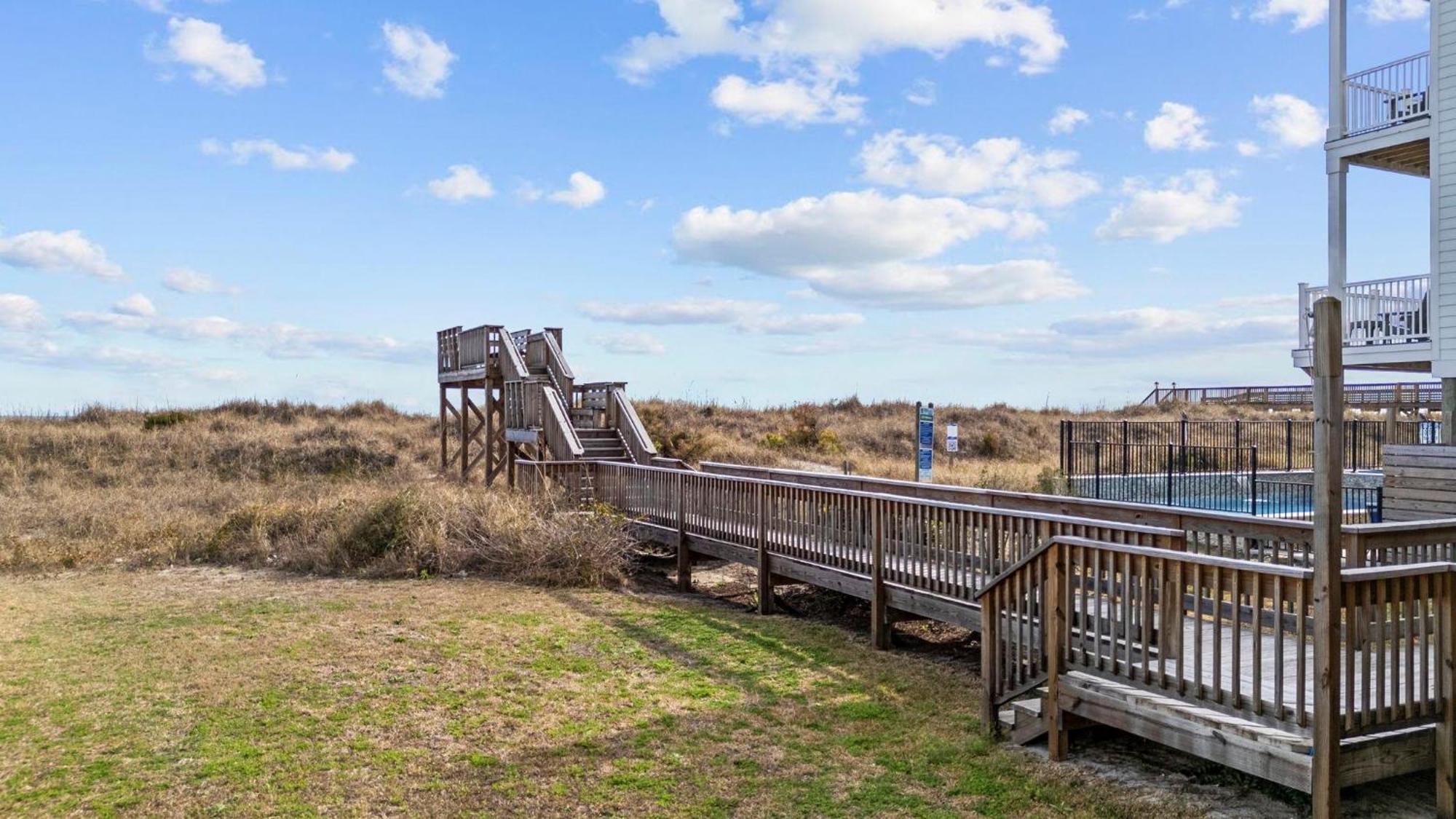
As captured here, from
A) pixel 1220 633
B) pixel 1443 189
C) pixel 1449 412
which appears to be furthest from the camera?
pixel 1443 189

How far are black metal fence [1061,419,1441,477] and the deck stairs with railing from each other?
999cm

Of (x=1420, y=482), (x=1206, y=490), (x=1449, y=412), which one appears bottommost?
(x=1206, y=490)

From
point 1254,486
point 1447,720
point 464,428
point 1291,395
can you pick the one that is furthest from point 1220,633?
point 1291,395

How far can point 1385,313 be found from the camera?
637 inches

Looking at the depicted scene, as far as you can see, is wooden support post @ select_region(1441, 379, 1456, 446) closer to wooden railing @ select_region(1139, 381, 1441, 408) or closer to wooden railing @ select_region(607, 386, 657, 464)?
wooden railing @ select_region(607, 386, 657, 464)

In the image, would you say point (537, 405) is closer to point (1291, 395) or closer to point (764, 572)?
point (764, 572)

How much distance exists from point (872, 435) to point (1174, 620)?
84.3ft

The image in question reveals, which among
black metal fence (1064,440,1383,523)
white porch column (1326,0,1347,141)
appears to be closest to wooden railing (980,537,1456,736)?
white porch column (1326,0,1347,141)

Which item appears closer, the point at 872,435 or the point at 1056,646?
the point at 1056,646

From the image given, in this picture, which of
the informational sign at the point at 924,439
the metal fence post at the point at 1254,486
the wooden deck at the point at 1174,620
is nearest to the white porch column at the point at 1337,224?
the metal fence post at the point at 1254,486

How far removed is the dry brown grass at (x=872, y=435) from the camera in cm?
2384

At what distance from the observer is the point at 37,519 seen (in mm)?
17328

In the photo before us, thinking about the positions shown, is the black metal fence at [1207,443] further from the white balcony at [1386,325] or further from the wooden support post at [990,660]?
the wooden support post at [990,660]

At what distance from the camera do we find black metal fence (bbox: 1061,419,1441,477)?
2523 centimetres
